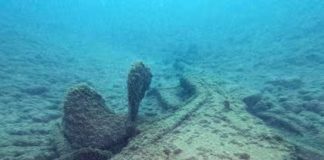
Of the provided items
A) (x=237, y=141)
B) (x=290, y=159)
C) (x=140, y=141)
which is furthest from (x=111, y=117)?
(x=290, y=159)

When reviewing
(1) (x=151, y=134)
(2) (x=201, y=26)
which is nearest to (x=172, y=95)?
(1) (x=151, y=134)

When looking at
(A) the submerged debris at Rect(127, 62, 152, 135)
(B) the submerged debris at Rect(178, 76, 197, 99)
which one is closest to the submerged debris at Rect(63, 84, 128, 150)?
(A) the submerged debris at Rect(127, 62, 152, 135)

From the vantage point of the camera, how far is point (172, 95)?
977cm

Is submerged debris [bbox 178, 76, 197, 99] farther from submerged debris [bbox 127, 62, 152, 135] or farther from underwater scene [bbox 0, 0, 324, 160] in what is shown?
submerged debris [bbox 127, 62, 152, 135]

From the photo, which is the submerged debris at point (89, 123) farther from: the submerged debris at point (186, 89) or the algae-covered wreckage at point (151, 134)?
the submerged debris at point (186, 89)

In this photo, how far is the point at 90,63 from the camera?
18.4 meters

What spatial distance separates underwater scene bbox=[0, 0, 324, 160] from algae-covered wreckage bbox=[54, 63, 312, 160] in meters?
0.02

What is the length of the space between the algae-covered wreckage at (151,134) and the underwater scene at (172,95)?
2 centimetres

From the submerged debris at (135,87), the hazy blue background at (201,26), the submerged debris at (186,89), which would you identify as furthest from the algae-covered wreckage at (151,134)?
the hazy blue background at (201,26)

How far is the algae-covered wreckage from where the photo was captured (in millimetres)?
4738

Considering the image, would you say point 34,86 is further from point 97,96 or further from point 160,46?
point 160,46

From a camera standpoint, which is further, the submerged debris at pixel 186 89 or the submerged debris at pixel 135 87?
the submerged debris at pixel 186 89

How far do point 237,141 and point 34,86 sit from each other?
820 cm

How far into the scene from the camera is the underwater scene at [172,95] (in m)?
5.09
